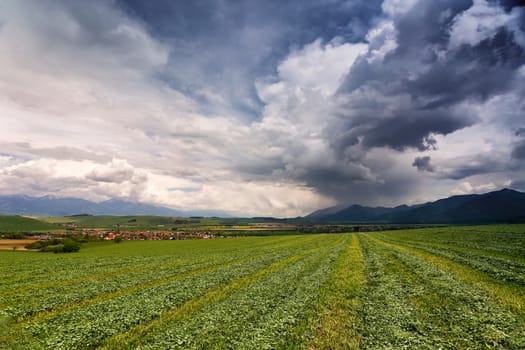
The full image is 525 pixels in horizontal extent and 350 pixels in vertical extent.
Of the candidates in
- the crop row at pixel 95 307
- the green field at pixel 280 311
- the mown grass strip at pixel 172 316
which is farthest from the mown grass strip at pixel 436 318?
the crop row at pixel 95 307

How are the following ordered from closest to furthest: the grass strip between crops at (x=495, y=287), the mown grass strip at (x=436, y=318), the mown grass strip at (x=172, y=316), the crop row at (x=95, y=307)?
the mown grass strip at (x=436, y=318), the mown grass strip at (x=172, y=316), the crop row at (x=95, y=307), the grass strip between crops at (x=495, y=287)

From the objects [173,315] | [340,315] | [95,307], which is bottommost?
[95,307]

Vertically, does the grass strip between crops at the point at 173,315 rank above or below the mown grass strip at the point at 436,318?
below

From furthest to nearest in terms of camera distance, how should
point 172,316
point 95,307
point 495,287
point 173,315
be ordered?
point 495,287 < point 95,307 < point 173,315 < point 172,316

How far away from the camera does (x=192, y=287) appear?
2558cm

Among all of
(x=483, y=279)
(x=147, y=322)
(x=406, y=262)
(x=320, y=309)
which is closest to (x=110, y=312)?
(x=147, y=322)

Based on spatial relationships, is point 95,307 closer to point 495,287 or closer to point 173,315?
point 173,315

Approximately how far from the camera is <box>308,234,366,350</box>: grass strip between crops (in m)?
13.0

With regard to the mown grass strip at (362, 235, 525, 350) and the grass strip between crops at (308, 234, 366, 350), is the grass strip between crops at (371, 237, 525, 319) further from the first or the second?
the grass strip between crops at (308, 234, 366, 350)

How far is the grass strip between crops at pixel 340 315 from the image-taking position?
42.8ft

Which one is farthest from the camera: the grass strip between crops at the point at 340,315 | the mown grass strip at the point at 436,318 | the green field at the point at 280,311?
the green field at the point at 280,311

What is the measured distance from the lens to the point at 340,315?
54.7 feet

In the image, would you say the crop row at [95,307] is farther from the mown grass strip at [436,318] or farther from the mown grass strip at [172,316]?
the mown grass strip at [436,318]

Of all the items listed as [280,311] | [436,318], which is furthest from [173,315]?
[436,318]
